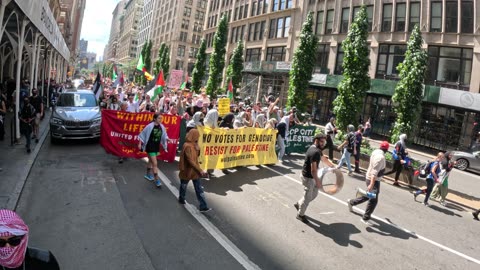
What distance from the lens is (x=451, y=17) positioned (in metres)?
28.3

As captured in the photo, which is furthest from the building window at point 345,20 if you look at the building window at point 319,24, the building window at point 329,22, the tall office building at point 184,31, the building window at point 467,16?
the tall office building at point 184,31

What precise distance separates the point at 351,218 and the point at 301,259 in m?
2.93

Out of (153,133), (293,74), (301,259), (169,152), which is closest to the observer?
(301,259)

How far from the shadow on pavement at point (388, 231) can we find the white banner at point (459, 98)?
2237 centimetres

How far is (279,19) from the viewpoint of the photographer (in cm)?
4541

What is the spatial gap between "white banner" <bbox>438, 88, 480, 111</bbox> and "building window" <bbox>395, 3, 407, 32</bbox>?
8.21 metres

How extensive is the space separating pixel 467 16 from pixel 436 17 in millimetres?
2322

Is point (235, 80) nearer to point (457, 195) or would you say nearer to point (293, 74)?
point (293, 74)

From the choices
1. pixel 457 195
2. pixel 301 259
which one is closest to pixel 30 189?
pixel 301 259

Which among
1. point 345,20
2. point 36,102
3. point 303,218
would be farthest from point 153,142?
point 345,20

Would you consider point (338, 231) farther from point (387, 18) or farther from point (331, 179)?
point (387, 18)

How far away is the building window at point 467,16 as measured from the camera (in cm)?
2736

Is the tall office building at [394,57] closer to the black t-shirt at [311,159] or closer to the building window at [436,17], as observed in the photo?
the building window at [436,17]

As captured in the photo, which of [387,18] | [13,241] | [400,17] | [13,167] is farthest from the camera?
[387,18]
